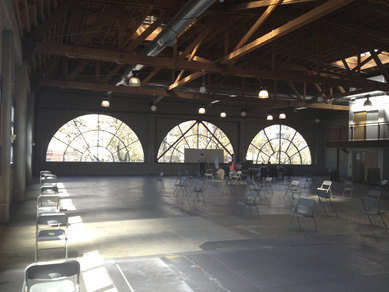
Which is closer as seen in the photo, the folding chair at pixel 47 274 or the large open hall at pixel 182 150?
the folding chair at pixel 47 274

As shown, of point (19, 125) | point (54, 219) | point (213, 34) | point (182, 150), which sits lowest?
point (54, 219)

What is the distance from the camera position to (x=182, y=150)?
24.8 metres

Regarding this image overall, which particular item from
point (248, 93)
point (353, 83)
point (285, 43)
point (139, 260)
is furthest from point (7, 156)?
point (248, 93)

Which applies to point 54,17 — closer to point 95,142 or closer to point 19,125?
point 19,125

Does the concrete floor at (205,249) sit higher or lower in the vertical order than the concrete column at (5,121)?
lower

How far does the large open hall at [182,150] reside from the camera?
17.3 feet

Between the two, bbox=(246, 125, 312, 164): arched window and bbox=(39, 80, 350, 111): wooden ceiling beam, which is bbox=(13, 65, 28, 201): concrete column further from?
bbox=(246, 125, 312, 164): arched window

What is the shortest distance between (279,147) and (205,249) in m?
22.2

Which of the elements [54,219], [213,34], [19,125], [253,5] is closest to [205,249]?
[54,219]

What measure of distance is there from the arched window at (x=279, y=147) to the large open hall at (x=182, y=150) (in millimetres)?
154

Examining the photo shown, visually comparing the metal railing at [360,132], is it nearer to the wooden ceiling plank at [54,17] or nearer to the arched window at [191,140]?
the arched window at [191,140]

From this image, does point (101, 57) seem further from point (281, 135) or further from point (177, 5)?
point (281, 135)

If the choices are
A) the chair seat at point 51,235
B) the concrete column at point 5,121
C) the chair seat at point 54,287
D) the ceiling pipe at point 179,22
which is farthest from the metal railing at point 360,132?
the chair seat at point 54,287

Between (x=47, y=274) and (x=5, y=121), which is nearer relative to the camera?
(x=47, y=274)
